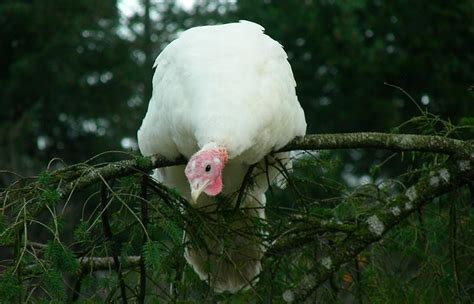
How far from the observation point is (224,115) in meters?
5.70

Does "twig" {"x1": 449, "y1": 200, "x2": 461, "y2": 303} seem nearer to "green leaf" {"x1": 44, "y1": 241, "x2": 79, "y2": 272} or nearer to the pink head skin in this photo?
the pink head skin

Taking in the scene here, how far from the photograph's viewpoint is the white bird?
5605 mm

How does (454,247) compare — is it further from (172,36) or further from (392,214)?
(172,36)

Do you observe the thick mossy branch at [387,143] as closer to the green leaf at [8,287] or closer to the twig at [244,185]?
the twig at [244,185]

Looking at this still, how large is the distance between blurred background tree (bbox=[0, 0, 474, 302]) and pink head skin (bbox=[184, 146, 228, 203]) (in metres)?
11.1

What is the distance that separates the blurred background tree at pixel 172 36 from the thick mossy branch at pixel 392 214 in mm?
10525

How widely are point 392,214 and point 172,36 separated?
1492 cm

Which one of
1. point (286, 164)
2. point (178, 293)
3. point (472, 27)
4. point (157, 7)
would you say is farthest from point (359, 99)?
point (178, 293)

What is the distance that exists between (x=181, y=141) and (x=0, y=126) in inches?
508

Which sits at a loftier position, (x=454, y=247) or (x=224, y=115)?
(x=224, y=115)

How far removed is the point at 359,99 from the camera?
61.0 feet

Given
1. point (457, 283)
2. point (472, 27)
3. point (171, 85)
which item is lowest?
point (472, 27)

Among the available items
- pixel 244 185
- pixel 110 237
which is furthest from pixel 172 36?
pixel 110 237

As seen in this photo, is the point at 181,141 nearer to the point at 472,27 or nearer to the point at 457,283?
the point at 457,283
